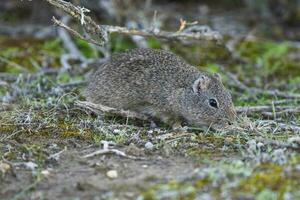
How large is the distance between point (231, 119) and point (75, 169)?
2.28m

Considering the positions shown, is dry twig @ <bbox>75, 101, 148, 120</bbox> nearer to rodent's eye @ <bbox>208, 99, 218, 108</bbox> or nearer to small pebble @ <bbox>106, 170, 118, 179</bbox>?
rodent's eye @ <bbox>208, 99, 218, 108</bbox>

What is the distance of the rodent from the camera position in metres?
7.77

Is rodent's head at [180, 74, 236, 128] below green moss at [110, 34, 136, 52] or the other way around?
below

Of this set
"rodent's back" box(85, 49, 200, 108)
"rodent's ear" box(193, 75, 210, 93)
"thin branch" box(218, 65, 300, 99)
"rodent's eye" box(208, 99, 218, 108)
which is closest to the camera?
"rodent's eye" box(208, 99, 218, 108)

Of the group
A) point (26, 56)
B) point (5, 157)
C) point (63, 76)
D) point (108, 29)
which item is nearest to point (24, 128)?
point (5, 157)

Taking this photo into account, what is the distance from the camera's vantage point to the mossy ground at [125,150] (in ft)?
17.2

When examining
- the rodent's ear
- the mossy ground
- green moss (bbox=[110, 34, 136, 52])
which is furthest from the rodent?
green moss (bbox=[110, 34, 136, 52])

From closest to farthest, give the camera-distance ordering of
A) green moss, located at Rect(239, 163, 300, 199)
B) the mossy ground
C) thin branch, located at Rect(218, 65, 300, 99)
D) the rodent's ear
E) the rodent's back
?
1. green moss, located at Rect(239, 163, 300, 199)
2. the mossy ground
3. the rodent's ear
4. the rodent's back
5. thin branch, located at Rect(218, 65, 300, 99)

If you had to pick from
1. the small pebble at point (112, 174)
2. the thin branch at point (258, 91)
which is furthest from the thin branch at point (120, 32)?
the small pebble at point (112, 174)

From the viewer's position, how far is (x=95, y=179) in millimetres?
5633

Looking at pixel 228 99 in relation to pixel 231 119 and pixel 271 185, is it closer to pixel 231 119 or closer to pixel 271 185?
pixel 231 119

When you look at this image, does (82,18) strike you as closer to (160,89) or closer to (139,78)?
(139,78)

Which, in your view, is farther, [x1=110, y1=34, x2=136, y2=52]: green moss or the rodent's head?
[x1=110, y1=34, x2=136, y2=52]: green moss

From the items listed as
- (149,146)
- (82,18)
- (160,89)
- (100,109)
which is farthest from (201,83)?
(82,18)
